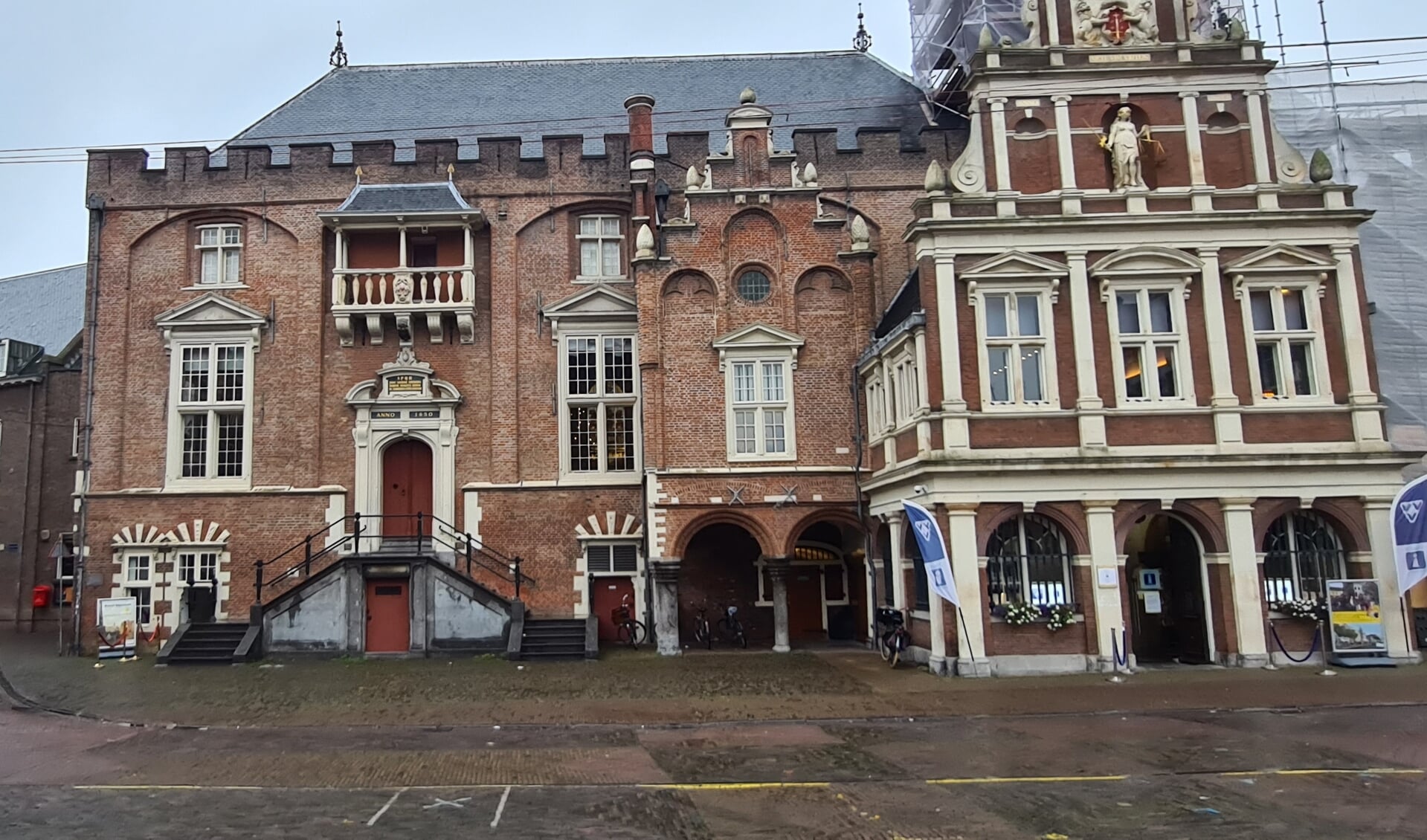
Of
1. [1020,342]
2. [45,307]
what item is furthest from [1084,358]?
[45,307]

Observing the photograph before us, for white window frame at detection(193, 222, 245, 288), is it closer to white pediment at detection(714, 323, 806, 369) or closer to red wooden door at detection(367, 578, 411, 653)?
red wooden door at detection(367, 578, 411, 653)

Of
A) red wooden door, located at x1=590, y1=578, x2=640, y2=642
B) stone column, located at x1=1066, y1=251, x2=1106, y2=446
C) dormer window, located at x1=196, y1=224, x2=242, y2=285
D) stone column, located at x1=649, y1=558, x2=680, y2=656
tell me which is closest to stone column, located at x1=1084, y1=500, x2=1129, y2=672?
stone column, located at x1=1066, y1=251, x2=1106, y2=446

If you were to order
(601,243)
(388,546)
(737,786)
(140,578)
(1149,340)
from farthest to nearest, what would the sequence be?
1. (601,243)
2. (140,578)
3. (388,546)
4. (1149,340)
5. (737,786)

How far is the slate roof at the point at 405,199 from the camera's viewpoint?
24516 mm

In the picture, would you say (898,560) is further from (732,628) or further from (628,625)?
(628,625)

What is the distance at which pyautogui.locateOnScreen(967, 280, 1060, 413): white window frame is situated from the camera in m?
18.6

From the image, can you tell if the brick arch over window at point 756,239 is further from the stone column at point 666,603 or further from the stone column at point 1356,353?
the stone column at point 1356,353

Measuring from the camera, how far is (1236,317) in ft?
62.7

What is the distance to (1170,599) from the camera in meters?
20.6

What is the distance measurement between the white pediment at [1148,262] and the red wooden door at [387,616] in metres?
16.0

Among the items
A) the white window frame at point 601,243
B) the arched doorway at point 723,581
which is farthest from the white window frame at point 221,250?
the arched doorway at point 723,581

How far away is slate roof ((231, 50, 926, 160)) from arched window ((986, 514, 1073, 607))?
12.1 meters

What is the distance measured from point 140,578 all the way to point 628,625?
12.1 meters

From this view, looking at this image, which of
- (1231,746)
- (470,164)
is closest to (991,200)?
(1231,746)
